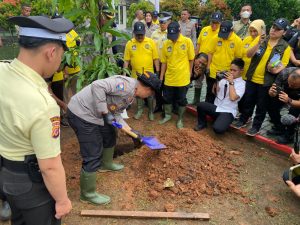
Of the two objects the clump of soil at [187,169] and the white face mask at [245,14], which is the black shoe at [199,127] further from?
the white face mask at [245,14]

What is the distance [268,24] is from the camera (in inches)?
386

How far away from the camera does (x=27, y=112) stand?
1.49 m

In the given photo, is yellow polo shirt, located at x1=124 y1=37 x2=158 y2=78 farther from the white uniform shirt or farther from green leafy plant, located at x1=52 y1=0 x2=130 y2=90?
the white uniform shirt

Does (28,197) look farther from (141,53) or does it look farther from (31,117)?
(141,53)

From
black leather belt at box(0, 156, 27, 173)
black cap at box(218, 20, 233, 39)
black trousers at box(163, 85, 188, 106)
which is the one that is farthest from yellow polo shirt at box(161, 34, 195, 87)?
black leather belt at box(0, 156, 27, 173)

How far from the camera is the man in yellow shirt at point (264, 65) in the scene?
13.8ft

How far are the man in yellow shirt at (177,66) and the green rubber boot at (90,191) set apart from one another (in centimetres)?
227

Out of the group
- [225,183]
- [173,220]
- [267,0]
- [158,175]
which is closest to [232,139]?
[225,183]

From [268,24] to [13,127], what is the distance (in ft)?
32.9

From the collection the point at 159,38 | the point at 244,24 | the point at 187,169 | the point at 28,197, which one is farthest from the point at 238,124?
the point at 28,197

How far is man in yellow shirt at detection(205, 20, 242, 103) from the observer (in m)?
4.85

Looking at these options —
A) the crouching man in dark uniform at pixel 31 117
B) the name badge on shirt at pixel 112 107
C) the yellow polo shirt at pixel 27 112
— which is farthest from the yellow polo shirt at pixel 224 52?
the yellow polo shirt at pixel 27 112

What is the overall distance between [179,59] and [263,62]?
1399 millimetres

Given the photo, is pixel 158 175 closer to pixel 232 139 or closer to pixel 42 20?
pixel 232 139
